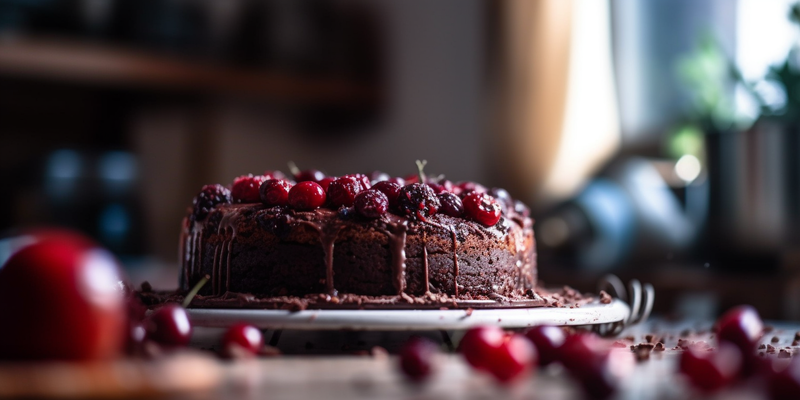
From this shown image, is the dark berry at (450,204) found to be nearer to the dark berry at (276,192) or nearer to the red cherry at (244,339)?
the dark berry at (276,192)

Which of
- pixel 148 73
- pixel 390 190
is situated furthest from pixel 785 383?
pixel 148 73

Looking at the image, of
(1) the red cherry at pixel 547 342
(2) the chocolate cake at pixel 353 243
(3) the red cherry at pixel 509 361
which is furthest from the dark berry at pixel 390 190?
(3) the red cherry at pixel 509 361

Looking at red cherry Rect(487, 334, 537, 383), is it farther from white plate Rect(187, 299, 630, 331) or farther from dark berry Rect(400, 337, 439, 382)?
white plate Rect(187, 299, 630, 331)

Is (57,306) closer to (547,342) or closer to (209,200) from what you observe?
(547,342)

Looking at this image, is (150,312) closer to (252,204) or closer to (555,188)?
(252,204)

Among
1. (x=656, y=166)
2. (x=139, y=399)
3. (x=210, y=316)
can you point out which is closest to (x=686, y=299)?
(x=656, y=166)
